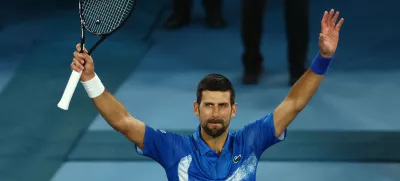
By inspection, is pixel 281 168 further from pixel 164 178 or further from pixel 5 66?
pixel 5 66

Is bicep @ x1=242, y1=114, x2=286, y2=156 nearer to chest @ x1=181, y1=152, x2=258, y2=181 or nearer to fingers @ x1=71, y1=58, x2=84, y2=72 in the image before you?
chest @ x1=181, y1=152, x2=258, y2=181

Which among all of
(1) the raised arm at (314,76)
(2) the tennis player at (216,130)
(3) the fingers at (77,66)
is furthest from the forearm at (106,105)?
(1) the raised arm at (314,76)

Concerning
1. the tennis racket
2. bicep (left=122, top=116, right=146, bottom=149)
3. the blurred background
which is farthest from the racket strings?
the blurred background

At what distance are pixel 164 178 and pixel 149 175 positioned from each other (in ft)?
0.31

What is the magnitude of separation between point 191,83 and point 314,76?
3.28 meters

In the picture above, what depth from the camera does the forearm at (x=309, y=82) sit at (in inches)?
123

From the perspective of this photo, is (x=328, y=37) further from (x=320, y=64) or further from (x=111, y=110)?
(x=111, y=110)

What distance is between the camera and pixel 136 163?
5137 millimetres

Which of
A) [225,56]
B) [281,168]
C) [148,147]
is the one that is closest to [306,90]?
[148,147]

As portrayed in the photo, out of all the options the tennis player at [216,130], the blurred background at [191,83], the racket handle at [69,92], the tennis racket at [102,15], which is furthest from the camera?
the blurred background at [191,83]

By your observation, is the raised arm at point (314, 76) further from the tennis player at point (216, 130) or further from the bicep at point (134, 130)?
the bicep at point (134, 130)

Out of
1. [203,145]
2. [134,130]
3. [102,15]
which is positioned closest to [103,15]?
[102,15]

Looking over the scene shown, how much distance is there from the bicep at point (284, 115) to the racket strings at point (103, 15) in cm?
69

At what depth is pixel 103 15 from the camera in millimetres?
3408
